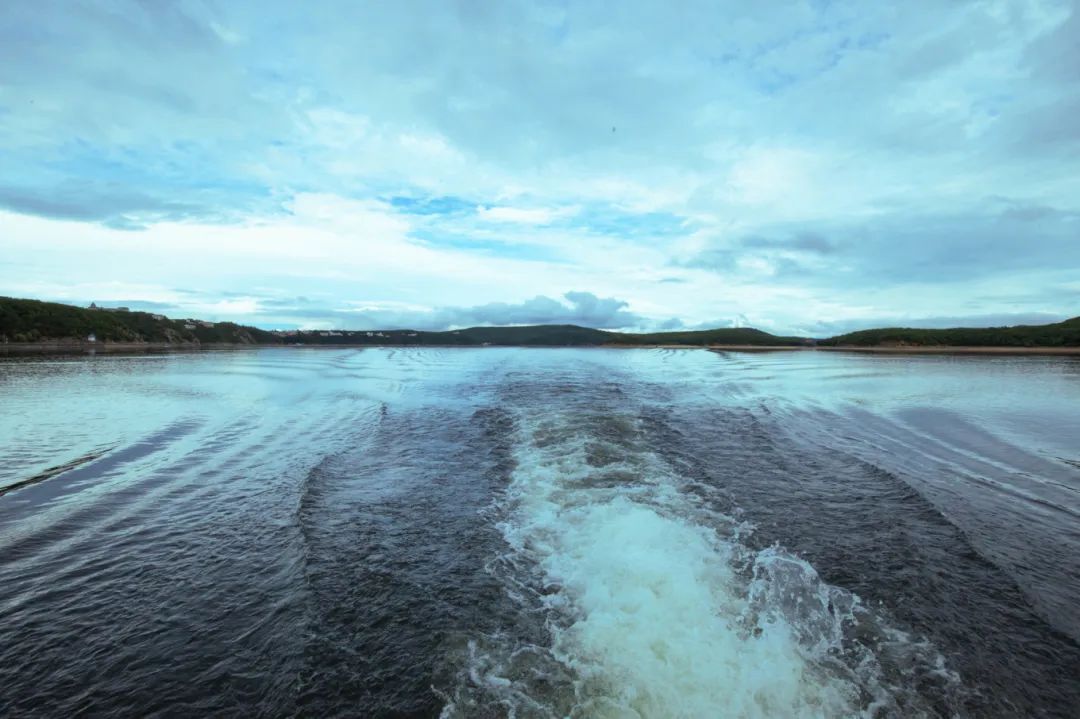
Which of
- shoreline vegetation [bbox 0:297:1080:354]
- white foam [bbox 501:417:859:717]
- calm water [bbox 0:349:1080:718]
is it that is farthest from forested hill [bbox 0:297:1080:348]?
white foam [bbox 501:417:859:717]

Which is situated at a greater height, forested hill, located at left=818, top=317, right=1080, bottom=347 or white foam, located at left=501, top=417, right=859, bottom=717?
forested hill, located at left=818, top=317, right=1080, bottom=347

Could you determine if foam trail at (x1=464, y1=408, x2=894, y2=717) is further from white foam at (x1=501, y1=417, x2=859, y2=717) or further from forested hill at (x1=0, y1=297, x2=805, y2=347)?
forested hill at (x1=0, y1=297, x2=805, y2=347)

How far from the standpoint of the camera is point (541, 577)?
6332 millimetres

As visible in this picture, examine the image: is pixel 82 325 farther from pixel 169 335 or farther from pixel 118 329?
pixel 169 335

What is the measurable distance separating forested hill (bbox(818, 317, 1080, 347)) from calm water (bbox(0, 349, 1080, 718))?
12103cm

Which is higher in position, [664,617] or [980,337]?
[980,337]

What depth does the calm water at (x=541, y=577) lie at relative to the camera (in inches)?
169

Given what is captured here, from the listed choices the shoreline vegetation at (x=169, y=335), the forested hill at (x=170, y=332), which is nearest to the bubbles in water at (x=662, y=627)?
the shoreline vegetation at (x=169, y=335)

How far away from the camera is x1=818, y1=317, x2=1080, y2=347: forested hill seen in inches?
3701

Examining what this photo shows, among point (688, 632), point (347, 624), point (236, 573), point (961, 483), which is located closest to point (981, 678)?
point (688, 632)

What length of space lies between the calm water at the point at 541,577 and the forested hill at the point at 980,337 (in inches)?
4765

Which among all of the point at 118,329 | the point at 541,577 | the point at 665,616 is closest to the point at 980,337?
the point at 665,616

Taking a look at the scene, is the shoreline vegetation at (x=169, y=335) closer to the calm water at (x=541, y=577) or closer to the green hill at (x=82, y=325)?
the green hill at (x=82, y=325)

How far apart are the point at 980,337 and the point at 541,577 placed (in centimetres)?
14113
